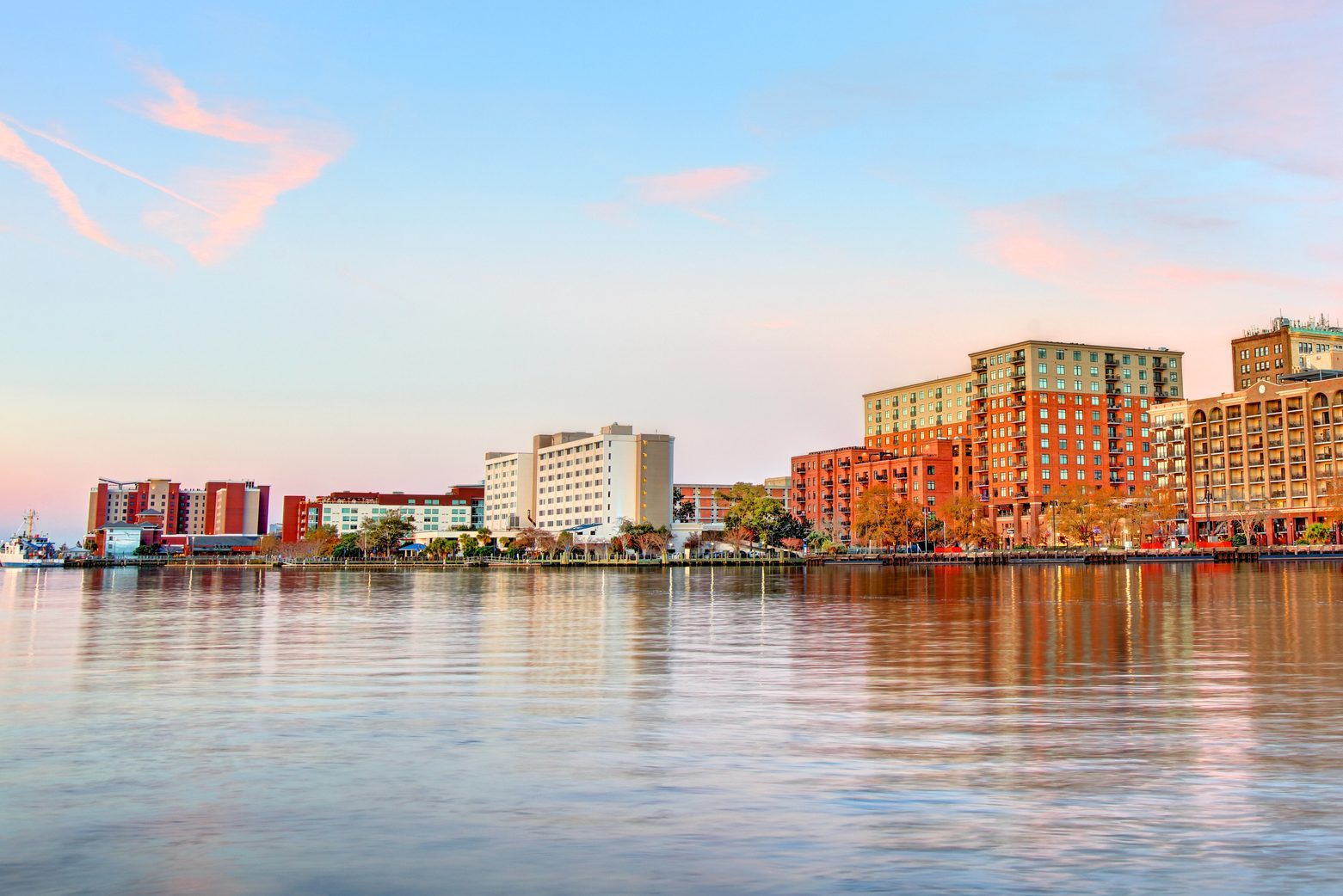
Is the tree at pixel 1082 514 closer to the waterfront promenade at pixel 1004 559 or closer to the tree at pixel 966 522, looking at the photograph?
the waterfront promenade at pixel 1004 559

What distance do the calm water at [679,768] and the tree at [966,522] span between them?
160511mm

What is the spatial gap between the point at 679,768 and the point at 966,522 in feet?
601

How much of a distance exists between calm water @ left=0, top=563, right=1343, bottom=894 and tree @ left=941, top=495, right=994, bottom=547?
527ft

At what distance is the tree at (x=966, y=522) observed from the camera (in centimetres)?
18775

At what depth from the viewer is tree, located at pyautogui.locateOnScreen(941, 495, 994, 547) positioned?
187750 millimetres

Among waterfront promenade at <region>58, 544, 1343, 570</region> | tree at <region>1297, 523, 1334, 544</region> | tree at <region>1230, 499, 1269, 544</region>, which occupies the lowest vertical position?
waterfront promenade at <region>58, 544, 1343, 570</region>

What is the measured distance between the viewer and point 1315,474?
557 ft

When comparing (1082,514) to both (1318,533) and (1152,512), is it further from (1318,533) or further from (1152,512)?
(1318,533)

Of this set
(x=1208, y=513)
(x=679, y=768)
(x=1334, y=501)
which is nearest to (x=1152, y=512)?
(x=1208, y=513)

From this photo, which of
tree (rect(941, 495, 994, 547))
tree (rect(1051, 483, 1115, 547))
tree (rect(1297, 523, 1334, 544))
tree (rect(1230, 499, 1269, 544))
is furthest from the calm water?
tree (rect(1230, 499, 1269, 544))

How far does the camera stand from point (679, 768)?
13.4 meters

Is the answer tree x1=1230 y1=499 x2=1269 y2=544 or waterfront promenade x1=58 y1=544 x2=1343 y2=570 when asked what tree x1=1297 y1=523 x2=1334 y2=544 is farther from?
tree x1=1230 y1=499 x2=1269 y2=544

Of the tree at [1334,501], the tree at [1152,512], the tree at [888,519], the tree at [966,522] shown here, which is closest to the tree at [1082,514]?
the tree at [1152,512]

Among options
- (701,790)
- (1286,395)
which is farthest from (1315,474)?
(701,790)
